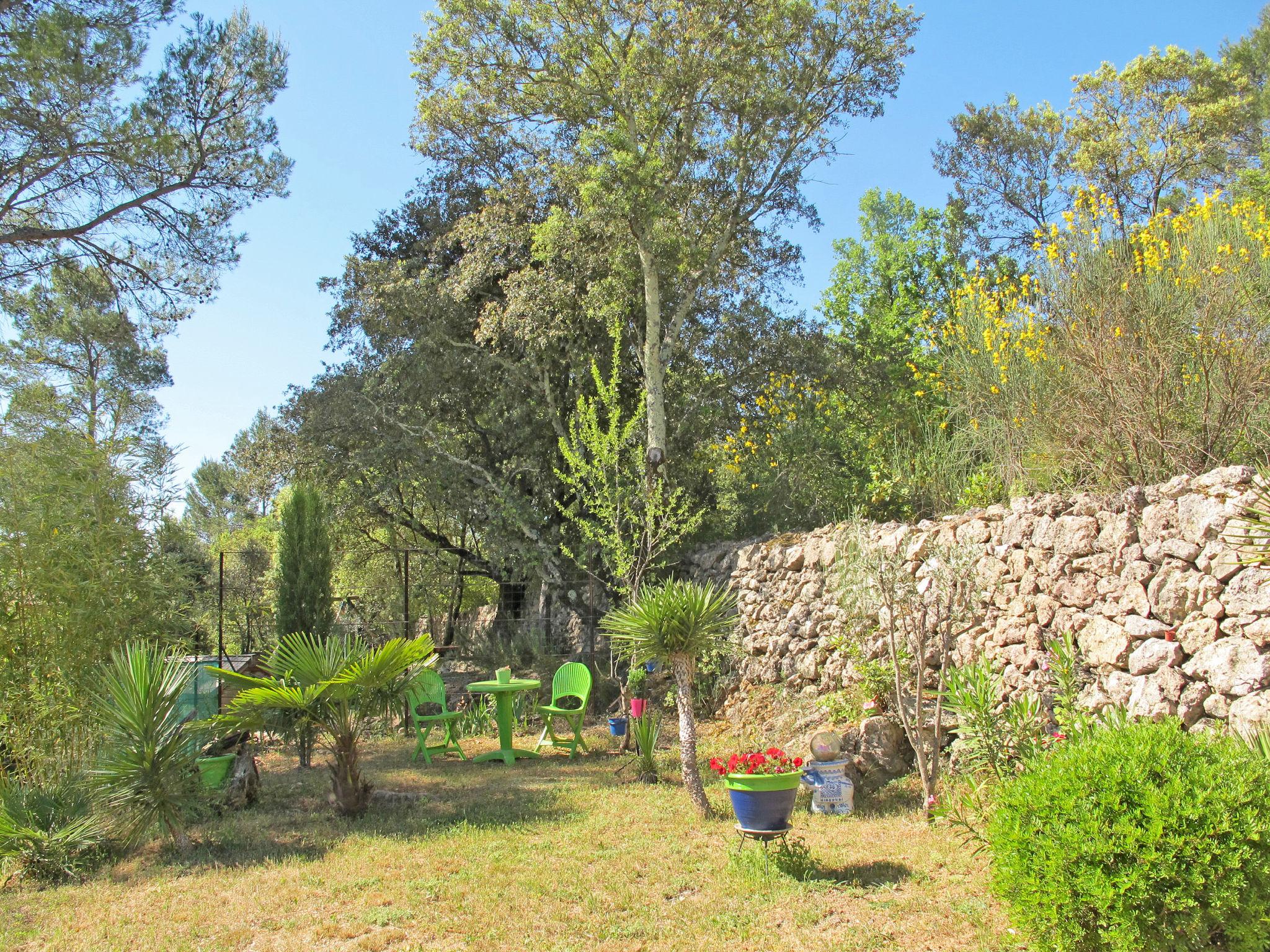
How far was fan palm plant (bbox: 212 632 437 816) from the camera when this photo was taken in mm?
5734

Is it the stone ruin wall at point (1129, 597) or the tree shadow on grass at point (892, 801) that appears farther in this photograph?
the tree shadow on grass at point (892, 801)

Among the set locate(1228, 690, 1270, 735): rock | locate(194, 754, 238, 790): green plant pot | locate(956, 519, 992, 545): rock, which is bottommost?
locate(194, 754, 238, 790): green plant pot

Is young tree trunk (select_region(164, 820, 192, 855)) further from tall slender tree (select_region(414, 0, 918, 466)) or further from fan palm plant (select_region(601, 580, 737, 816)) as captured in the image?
tall slender tree (select_region(414, 0, 918, 466))

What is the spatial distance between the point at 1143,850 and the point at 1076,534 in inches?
124

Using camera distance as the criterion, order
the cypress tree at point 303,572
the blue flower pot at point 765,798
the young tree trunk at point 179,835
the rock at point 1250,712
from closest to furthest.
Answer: the rock at point 1250,712 → the blue flower pot at point 765,798 → the young tree trunk at point 179,835 → the cypress tree at point 303,572

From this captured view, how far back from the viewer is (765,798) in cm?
440

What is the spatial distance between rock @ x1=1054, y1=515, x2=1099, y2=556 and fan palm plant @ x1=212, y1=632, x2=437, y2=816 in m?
4.60

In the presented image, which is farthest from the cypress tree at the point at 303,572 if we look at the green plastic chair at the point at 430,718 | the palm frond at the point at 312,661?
the palm frond at the point at 312,661

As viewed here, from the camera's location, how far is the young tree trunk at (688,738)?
223 inches

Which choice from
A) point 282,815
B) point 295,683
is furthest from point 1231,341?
point 282,815

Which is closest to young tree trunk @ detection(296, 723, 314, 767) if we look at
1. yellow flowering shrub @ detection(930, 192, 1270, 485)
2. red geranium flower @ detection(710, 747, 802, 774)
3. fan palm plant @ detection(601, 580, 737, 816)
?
fan palm plant @ detection(601, 580, 737, 816)

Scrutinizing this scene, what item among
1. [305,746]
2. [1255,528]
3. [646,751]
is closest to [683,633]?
[646,751]

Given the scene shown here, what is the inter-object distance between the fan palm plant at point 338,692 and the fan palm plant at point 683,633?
1.72m

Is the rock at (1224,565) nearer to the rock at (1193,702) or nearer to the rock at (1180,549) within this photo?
the rock at (1180,549)
